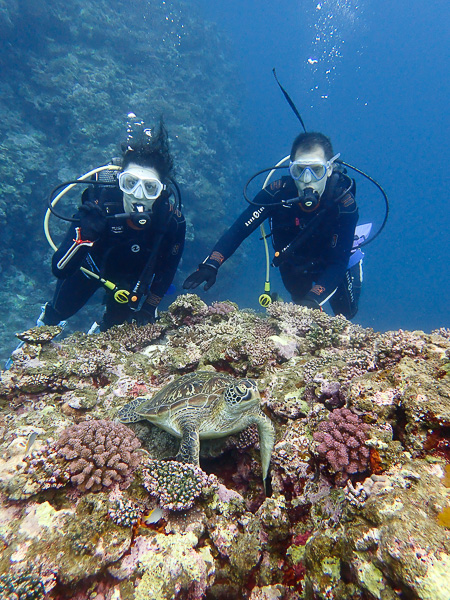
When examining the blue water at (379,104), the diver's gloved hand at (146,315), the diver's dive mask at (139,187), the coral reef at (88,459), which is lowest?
the coral reef at (88,459)

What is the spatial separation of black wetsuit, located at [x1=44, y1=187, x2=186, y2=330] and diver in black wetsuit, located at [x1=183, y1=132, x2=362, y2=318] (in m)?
0.83

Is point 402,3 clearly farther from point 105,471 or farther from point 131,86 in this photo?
point 105,471

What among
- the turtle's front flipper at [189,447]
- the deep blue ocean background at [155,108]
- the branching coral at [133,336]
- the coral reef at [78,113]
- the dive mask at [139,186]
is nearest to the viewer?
the turtle's front flipper at [189,447]

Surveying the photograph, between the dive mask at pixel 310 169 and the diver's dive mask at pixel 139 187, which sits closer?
the diver's dive mask at pixel 139 187

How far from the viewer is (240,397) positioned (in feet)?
7.19

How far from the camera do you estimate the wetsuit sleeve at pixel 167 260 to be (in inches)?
215

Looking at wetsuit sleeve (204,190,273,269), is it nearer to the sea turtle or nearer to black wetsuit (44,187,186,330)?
black wetsuit (44,187,186,330)

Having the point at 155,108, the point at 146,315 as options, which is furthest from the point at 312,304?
the point at 155,108

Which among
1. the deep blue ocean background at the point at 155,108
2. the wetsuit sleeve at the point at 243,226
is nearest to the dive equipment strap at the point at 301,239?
the wetsuit sleeve at the point at 243,226

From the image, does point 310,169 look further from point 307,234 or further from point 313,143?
point 307,234

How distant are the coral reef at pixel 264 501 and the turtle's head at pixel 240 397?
394 millimetres

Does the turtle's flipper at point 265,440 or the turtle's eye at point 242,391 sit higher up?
the turtle's eye at point 242,391

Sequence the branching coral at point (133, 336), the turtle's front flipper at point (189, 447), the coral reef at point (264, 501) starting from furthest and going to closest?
1. the branching coral at point (133, 336)
2. the turtle's front flipper at point (189, 447)
3. the coral reef at point (264, 501)

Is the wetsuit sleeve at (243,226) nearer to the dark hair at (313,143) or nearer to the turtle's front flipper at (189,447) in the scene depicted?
the dark hair at (313,143)
